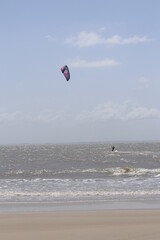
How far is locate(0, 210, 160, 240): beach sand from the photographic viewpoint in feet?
26.7

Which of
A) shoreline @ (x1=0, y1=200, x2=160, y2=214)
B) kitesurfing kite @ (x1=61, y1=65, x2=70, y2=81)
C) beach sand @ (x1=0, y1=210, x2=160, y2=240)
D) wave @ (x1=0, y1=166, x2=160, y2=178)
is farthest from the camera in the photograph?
wave @ (x1=0, y1=166, x2=160, y2=178)

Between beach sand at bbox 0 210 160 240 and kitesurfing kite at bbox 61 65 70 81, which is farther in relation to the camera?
kitesurfing kite at bbox 61 65 70 81

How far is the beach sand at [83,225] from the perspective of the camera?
26.7ft

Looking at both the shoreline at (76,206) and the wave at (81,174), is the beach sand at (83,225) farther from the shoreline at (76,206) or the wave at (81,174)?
the wave at (81,174)

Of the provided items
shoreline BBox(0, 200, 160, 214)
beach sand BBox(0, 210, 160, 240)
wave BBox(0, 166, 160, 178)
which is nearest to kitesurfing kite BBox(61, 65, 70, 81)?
shoreline BBox(0, 200, 160, 214)

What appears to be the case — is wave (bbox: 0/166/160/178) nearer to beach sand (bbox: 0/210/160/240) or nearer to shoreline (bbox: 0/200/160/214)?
shoreline (bbox: 0/200/160/214)

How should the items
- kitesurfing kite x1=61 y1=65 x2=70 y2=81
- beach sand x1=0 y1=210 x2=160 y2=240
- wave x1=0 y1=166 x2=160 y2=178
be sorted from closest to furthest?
beach sand x1=0 y1=210 x2=160 y2=240 < kitesurfing kite x1=61 y1=65 x2=70 y2=81 < wave x1=0 y1=166 x2=160 y2=178

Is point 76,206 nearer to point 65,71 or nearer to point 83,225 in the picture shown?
point 83,225

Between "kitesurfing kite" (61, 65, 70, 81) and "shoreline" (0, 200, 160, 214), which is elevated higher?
"kitesurfing kite" (61, 65, 70, 81)

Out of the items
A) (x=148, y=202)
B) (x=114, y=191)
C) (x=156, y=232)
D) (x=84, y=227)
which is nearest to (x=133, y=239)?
(x=156, y=232)

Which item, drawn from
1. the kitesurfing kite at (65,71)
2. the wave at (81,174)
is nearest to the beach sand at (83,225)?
the kitesurfing kite at (65,71)

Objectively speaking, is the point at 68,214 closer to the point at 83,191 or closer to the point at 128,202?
the point at 128,202

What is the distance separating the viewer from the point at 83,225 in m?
9.12

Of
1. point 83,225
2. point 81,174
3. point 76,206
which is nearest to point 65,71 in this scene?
point 76,206
